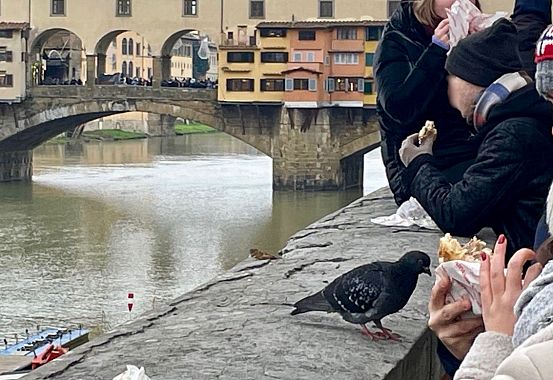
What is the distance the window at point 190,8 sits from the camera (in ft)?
71.7

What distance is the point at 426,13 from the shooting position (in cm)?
Result: 222

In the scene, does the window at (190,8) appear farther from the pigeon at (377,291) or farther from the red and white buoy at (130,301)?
the pigeon at (377,291)

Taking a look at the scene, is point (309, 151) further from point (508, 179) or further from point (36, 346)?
point (508, 179)

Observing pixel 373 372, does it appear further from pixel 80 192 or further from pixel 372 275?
pixel 80 192

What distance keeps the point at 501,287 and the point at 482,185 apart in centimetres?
68

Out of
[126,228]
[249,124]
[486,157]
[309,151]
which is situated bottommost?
[126,228]

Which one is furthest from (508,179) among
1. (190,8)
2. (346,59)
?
(190,8)

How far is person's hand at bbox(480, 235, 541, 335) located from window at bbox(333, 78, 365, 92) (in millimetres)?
19718

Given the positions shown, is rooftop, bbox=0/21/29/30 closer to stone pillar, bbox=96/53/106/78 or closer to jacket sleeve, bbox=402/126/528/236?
stone pillar, bbox=96/53/106/78

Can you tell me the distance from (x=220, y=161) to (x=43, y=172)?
4218 mm

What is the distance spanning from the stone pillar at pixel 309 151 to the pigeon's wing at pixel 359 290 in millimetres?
19127

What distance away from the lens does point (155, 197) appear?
18203mm

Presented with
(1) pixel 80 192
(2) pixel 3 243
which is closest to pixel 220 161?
(1) pixel 80 192

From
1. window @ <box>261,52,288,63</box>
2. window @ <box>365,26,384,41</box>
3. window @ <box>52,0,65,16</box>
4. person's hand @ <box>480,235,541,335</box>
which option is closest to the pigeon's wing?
person's hand @ <box>480,235,541,335</box>
